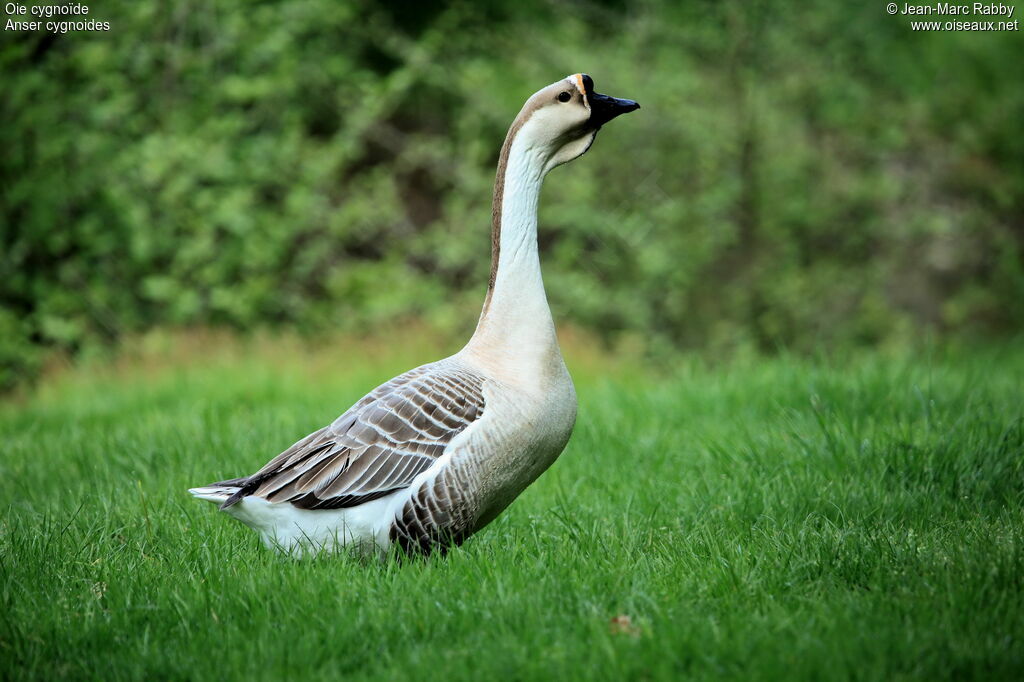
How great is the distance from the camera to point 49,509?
459 centimetres

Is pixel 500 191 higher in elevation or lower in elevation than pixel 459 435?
higher

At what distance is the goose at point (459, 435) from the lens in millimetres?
3592

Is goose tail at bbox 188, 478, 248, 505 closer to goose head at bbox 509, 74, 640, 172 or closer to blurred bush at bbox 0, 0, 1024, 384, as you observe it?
goose head at bbox 509, 74, 640, 172

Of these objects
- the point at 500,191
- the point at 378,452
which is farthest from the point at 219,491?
the point at 500,191

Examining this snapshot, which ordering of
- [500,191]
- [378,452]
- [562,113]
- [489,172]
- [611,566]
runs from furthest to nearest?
1. [489,172]
2. [500,191]
3. [562,113]
4. [378,452]
5. [611,566]

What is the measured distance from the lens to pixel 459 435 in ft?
11.8

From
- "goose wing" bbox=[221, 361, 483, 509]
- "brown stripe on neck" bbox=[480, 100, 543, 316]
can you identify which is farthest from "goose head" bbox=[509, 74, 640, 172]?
"goose wing" bbox=[221, 361, 483, 509]

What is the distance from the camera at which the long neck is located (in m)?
3.82

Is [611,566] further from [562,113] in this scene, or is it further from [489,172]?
[489,172]

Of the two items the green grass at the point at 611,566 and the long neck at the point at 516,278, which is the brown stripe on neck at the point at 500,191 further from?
the green grass at the point at 611,566

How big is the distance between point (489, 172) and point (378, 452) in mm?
8654

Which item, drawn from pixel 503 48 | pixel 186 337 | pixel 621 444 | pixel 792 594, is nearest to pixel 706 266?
pixel 503 48

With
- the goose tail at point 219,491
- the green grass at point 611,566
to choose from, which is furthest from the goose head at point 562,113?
the goose tail at point 219,491

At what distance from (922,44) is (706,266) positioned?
381 cm
